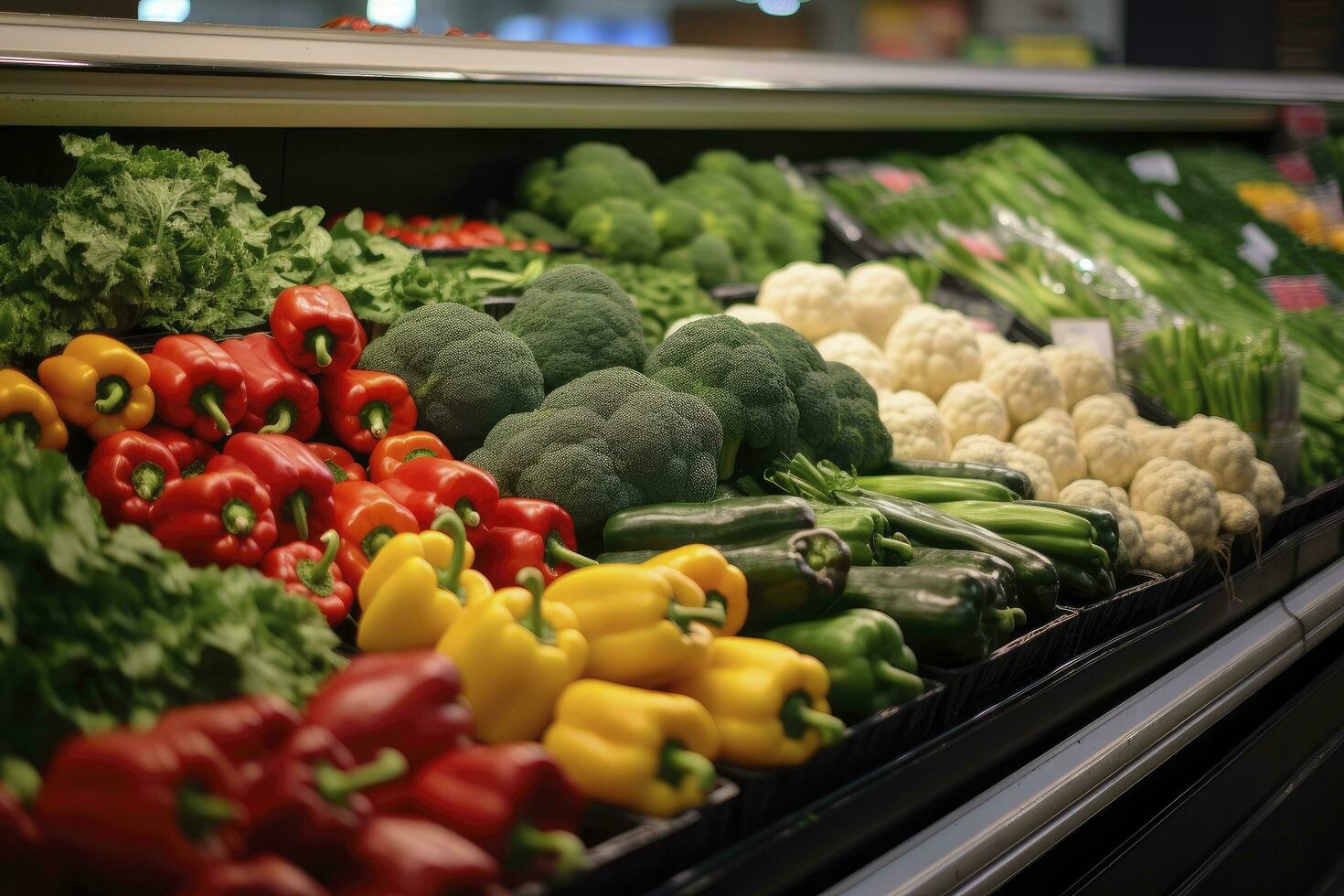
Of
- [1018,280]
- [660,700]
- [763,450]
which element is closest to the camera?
[660,700]

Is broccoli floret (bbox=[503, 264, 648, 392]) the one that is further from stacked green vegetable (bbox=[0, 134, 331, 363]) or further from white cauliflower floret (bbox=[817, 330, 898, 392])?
white cauliflower floret (bbox=[817, 330, 898, 392])

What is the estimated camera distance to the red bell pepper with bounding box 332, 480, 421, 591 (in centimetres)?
195

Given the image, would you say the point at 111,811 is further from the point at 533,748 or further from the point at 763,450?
the point at 763,450

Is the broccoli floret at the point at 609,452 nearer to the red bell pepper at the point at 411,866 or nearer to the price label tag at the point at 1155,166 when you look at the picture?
the red bell pepper at the point at 411,866

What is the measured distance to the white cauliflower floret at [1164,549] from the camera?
8.80 ft

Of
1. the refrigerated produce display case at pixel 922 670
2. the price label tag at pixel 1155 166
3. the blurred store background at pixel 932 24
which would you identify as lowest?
the refrigerated produce display case at pixel 922 670

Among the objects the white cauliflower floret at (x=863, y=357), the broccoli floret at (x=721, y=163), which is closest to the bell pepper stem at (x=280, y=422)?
the white cauliflower floret at (x=863, y=357)

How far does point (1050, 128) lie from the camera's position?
5.45 meters

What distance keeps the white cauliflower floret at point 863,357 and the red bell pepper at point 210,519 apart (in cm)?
183

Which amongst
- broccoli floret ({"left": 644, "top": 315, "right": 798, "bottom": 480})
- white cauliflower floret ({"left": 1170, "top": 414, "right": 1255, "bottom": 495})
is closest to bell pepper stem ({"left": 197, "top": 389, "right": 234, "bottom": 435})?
broccoli floret ({"left": 644, "top": 315, "right": 798, "bottom": 480})

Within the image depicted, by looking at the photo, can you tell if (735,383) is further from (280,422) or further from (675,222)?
(675,222)

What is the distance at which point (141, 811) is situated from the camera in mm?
1107

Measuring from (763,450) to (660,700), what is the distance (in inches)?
44.2

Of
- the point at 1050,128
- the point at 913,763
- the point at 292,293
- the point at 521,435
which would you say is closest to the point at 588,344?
the point at 521,435
